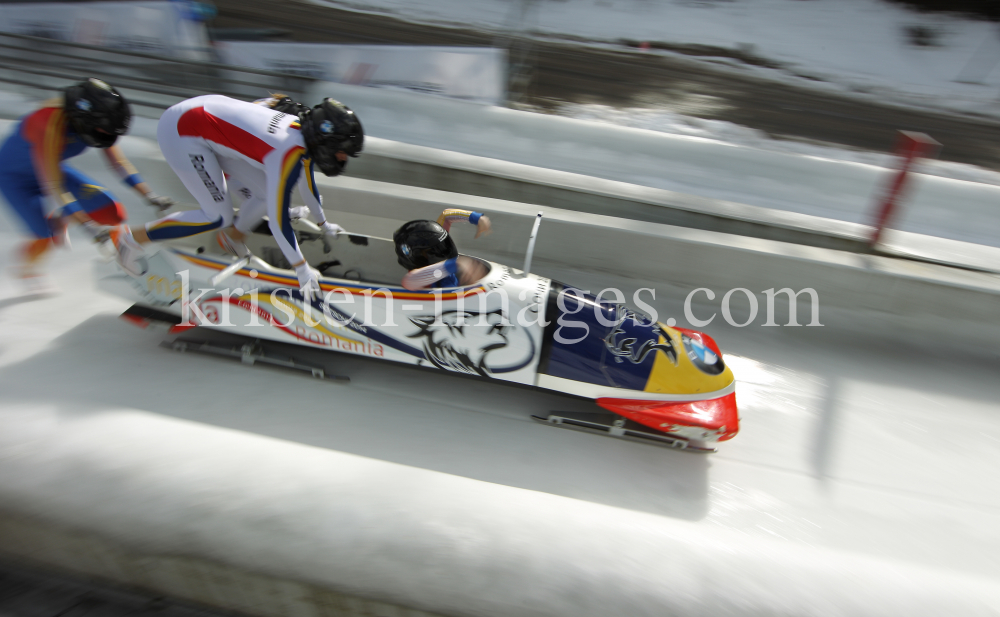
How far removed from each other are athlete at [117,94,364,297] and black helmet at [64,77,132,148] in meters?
0.22

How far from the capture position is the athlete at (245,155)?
8.07 ft

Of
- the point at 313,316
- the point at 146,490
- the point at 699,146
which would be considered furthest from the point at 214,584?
the point at 699,146

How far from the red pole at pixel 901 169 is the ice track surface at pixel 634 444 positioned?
3.18 feet

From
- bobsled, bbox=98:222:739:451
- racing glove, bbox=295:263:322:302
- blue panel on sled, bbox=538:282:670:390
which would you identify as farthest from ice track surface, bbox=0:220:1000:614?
racing glove, bbox=295:263:322:302

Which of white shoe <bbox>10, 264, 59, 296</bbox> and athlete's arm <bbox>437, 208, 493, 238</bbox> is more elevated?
athlete's arm <bbox>437, 208, 493, 238</bbox>

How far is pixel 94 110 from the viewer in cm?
270

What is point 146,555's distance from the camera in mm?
1957

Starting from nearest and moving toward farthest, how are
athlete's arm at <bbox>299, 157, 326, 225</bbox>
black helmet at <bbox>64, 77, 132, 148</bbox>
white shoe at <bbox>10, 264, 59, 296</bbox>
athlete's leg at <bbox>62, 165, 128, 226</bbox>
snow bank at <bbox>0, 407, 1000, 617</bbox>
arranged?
snow bank at <bbox>0, 407, 1000, 617</bbox> → athlete's arm at <bbox>299, 157, 326, 225</bbox> → black helmet at <bbox>64, 77, 132, 148</bbox> → white shoe at <bbox>10, 264, 59, 296</bbox> → athlete's leg at <bbox>62, 165, 128, 226</bbox>

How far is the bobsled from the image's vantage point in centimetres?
247

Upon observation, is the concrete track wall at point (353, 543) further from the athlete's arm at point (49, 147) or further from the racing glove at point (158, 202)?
the racing glove at point (158, 202)

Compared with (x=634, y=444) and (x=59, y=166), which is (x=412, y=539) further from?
(x=59, y=166)

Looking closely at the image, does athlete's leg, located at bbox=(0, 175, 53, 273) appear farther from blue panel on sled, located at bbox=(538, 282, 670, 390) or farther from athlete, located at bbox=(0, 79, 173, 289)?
blue panel on sled, located at bbox=(538, 282, 670, 390)

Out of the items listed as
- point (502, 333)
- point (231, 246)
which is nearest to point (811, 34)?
point (502, 333)

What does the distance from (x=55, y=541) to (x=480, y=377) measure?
1.70 meters
